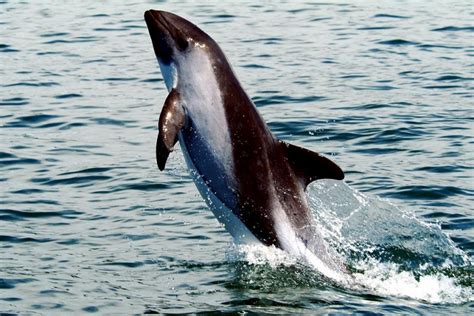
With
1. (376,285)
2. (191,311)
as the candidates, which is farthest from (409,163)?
(191,311)

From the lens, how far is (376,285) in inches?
452

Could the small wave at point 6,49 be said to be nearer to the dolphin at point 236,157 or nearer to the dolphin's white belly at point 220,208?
the dolphin at point 236,157

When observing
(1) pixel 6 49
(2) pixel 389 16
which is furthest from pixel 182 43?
(2) pixel 389 16

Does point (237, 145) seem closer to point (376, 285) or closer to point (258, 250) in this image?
point (258, 250)

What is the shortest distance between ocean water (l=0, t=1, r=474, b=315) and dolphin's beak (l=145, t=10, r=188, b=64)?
2066 millimetres

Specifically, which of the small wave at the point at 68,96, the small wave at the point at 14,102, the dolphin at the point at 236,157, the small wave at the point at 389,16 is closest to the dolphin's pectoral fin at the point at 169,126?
the dolphin at the point at 236,157

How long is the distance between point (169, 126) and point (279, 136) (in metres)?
7.51

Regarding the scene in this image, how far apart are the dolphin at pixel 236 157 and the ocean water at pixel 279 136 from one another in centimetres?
32

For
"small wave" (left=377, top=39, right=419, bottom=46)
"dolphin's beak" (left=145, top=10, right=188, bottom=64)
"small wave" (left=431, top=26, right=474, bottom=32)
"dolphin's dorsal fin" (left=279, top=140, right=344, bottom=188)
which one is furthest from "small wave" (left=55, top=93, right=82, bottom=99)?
"dolphin's dorsal fin" (left=279, top=140, right=344, bottom=188)

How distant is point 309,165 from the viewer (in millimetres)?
11055

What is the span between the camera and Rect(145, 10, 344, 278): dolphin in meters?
11.0

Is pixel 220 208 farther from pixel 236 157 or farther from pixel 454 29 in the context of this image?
pixel 454 29

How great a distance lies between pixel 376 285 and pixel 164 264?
2.24 m

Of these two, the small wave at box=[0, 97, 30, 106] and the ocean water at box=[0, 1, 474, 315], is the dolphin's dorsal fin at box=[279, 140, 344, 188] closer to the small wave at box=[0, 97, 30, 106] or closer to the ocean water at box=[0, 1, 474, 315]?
the ocean water at box=[0, 1, 474, 315]
